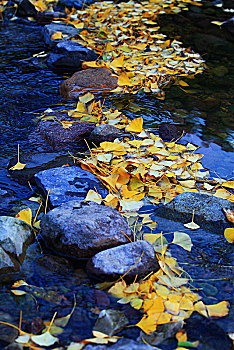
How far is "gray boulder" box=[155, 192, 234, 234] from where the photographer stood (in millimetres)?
2309

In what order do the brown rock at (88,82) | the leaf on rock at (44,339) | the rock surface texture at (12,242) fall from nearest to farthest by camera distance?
the leaf on rock at (44,339), the rock surface texture at (12,242), the brown rock at (88,82)

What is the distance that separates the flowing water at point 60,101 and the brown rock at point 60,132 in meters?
0.08

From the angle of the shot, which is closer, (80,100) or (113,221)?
(113,221)

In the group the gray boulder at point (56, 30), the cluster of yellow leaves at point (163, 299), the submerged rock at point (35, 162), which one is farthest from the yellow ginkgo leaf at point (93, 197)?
the gray boulder at point (56, 30)

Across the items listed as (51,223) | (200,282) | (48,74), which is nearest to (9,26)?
(48,74)

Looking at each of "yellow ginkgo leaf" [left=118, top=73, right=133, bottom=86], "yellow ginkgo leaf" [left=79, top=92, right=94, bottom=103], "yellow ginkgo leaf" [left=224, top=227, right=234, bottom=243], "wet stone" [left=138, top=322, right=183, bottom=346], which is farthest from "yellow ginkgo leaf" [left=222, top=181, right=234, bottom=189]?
"yellow ginkgo leaf" [left=118, top=73, right=133, bottom=86]

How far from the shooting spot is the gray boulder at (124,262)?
1889mm

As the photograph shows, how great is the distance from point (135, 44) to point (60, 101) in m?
1.74

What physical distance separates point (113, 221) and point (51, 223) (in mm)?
336

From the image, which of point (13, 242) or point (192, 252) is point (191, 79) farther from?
point (13, 242)

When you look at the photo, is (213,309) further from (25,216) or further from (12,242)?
(25,216)

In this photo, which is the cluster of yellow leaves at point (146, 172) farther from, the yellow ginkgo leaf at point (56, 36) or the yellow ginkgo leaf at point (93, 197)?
the yellow ginkgo leaf at point (56, 36)

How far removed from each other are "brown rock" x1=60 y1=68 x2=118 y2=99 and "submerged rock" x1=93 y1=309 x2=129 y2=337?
2538 mm

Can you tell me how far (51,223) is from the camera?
81.7 inches
